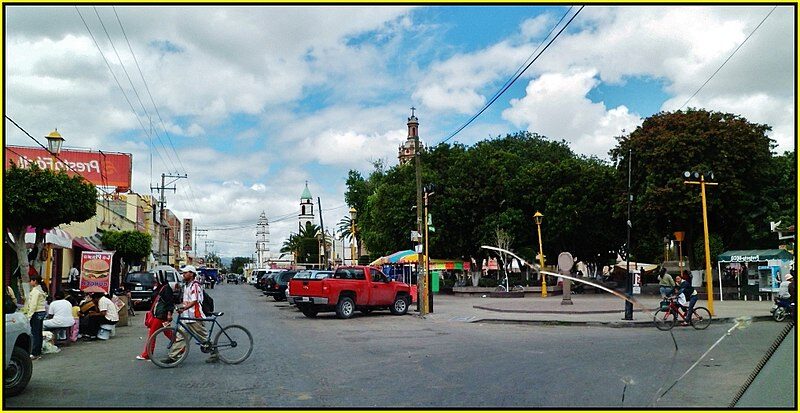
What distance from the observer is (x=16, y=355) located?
8344 mm

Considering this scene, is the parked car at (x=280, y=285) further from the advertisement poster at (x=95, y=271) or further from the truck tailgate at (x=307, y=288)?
the advertisement poster at (x=95, y=271)

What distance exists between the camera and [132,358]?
12.2 m

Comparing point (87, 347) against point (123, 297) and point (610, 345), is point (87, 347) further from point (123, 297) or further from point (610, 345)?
point (610, 345)

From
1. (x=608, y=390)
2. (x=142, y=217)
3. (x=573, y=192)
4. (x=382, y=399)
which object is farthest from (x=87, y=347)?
(x=142, y=217)

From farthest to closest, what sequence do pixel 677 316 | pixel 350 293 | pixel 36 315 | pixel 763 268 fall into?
pixel 763 268, pixel 350 293, pixel 677 316, pixel 36 315

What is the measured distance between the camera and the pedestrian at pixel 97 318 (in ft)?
50.9

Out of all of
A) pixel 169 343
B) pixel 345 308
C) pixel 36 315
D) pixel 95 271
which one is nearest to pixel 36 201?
pixel 95 271

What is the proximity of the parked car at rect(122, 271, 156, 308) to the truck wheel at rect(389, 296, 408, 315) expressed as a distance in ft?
35.6

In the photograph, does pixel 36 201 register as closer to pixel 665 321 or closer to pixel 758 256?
pixel 665 321

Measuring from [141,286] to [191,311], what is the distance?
17.3 m

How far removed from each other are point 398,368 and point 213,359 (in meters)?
3.20

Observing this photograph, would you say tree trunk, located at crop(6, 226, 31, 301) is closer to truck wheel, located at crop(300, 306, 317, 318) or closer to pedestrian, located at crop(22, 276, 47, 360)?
pedestrian, located at crop(22, 276, 47, 360)

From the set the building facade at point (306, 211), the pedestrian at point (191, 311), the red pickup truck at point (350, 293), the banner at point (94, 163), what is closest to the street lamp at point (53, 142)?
the red pickup truck at point (350, 293)

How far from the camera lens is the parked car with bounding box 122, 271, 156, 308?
2786 centimetres
